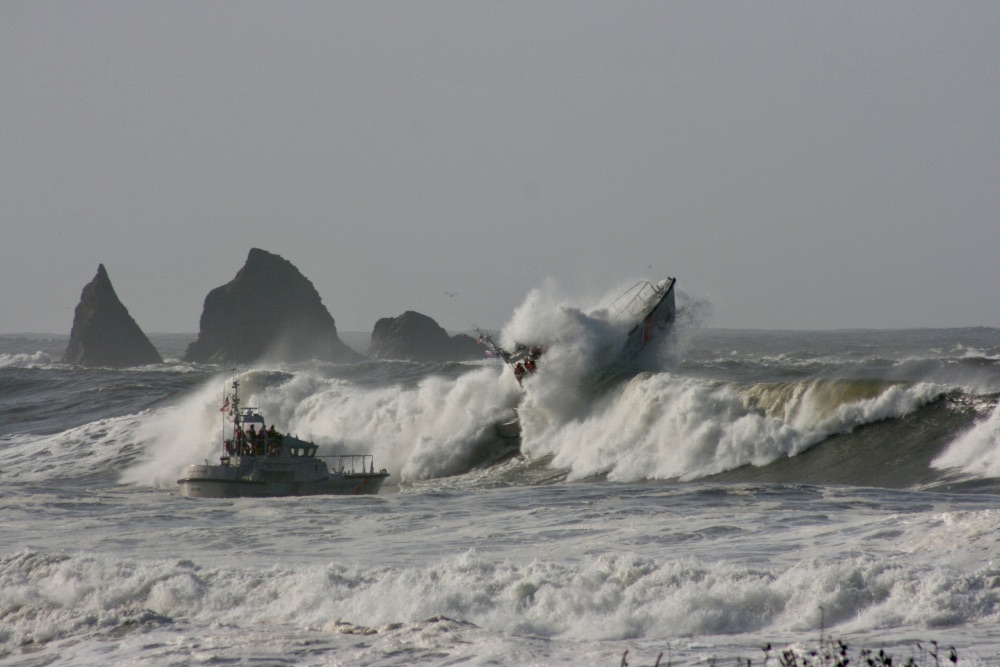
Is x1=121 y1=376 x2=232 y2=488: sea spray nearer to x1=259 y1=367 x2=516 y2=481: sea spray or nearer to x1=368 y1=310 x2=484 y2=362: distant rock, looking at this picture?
x1=259 y1=367 x2=516 y2=481: sea spray

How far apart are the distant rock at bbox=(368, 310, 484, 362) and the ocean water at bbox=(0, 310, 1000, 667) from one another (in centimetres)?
8183

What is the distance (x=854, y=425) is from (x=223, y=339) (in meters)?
111

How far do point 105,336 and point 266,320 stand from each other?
18.3 meters

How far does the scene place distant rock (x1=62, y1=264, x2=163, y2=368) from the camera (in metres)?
126

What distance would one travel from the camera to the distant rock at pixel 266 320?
134 m

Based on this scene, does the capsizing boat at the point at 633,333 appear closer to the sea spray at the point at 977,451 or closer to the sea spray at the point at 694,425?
the sea spray at the point at 694,425

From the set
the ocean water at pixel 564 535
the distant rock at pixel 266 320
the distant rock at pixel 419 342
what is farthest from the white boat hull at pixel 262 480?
the distant rock at pixel 266 320

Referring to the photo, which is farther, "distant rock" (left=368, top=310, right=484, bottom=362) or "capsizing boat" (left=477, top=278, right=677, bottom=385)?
"distant rock" (left=368, top=310, right=484, bottom=362)

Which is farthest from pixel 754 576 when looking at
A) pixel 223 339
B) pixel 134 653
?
pixel 223 339

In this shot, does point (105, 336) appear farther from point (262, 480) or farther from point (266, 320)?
point (262, 480)

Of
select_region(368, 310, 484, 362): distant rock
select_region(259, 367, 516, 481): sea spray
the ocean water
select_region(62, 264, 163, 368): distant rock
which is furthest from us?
select_region(368, 310, 484, 362): distant rock

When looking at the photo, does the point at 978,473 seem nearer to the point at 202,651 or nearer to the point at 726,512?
the point at 726,512

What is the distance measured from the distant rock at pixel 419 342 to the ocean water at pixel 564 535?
81827mm

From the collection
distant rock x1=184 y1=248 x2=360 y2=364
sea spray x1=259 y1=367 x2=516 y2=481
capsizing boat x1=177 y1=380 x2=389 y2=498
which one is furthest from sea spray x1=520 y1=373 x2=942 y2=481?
distant rock x1=184 y1=248 x2=360 y2=364
